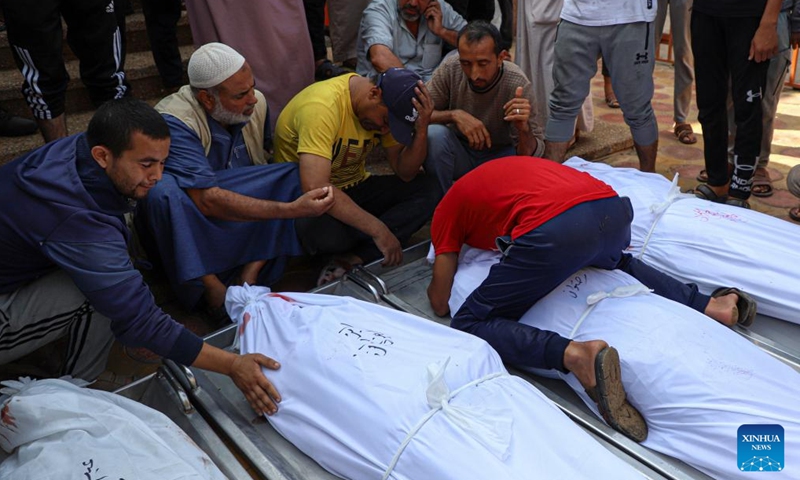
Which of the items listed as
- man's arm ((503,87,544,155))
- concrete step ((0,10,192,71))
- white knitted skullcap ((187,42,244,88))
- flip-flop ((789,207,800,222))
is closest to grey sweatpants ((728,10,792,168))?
flip-flop ((789,207,800,222))

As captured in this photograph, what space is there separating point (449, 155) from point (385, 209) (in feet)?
1.21

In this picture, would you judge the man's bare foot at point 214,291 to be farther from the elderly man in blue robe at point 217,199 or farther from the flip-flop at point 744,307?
the flip-flop at point 744,307

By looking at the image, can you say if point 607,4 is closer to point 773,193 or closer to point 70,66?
point 773,193

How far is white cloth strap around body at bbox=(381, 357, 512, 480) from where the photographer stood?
4.98ft

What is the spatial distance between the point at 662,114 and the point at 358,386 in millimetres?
3695

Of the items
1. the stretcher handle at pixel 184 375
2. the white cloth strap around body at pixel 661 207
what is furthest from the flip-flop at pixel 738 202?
the stretcher handle at pixel 184 375

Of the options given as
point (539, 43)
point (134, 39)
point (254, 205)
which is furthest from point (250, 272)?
point (539, 43)

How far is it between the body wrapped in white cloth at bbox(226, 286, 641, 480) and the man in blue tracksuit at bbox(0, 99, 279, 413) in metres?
0.12

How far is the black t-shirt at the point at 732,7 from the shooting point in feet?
9.14

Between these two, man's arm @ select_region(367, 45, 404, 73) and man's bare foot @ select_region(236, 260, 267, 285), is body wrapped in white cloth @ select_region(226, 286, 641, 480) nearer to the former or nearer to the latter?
man's bare foot @ select_region(236, 260, 267, 285)

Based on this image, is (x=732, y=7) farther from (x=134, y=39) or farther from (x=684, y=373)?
(x=134, y=39)

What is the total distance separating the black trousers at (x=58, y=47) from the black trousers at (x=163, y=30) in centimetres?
36

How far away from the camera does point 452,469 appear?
147 cm

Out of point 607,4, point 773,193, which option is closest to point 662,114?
point 773,193
